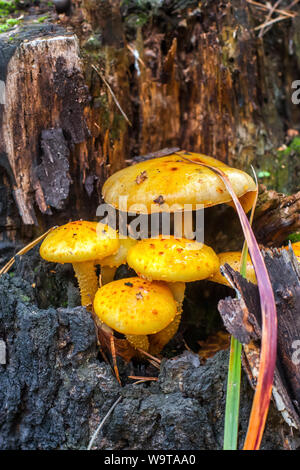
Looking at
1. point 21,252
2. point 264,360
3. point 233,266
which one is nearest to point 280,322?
point 264,360

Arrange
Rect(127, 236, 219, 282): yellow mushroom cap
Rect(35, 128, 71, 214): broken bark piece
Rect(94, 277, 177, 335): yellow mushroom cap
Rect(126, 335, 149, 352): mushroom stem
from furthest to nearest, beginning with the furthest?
1. Rect(35, 128, 71, 214): broken bark piece
2. Rect(126, 335, 149, 352): mushroom stem
3. Rect(127, 236, 219, 282): yellow mushroom cap
4. Rect(94, 277, 177, 335): yellow mushroom cap

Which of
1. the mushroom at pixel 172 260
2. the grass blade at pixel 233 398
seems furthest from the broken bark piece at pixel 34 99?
the grass blade at pixel 233 398

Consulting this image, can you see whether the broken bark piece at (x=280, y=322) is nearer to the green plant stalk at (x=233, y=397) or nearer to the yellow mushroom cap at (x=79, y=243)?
the green plant stalk at (x=233, y=397)

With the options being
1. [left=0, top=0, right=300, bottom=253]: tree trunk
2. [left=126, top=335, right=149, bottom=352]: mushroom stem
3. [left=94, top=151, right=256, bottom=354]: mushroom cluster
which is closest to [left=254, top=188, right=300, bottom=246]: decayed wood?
[left=94, top=151, right=256, bottom=354]: mushroom cluster

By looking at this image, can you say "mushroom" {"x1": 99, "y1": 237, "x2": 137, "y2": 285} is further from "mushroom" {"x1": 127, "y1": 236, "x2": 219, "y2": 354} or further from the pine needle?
the pine needle

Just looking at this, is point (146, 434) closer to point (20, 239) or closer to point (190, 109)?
point (20, 239)

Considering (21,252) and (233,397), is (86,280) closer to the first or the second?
(21,252)

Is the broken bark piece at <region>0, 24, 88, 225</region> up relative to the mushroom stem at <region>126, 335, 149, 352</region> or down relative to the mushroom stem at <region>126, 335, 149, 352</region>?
up
